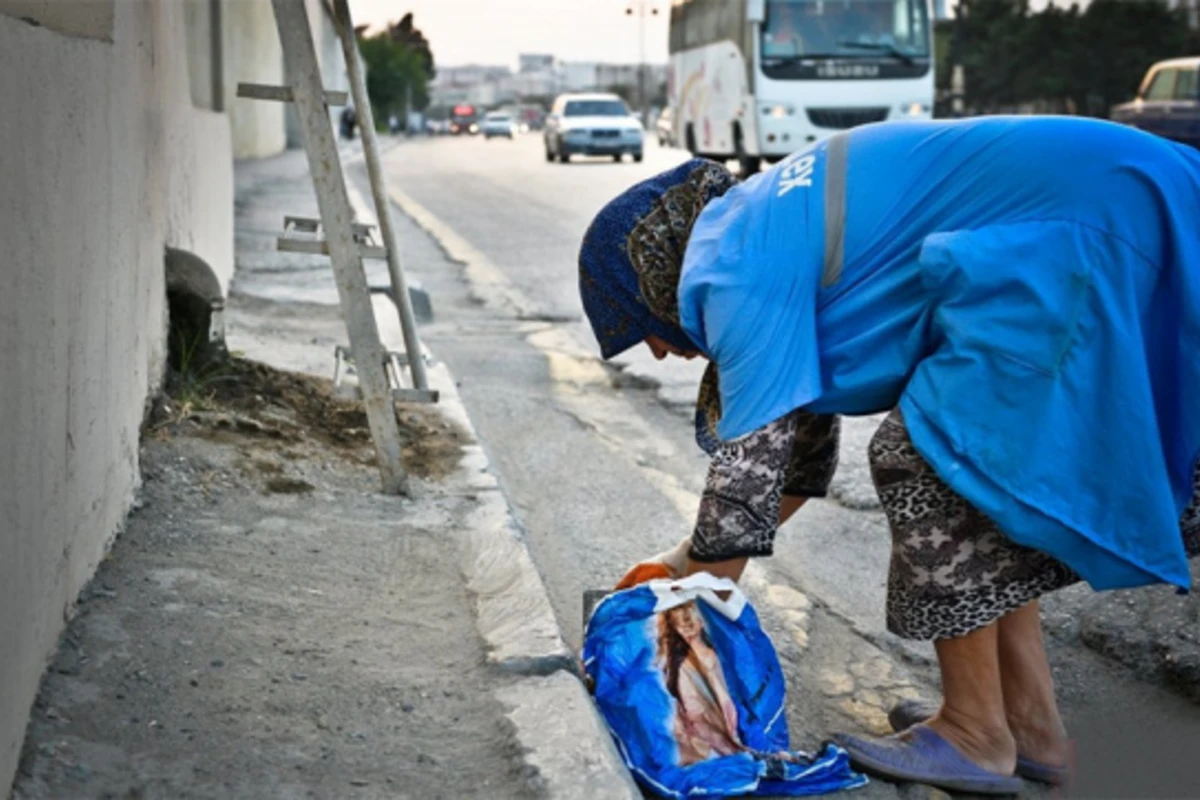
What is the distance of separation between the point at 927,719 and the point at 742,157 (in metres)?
19.8

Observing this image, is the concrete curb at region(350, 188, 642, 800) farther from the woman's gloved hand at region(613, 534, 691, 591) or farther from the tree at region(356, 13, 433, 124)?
the tree at region(356, 13, 433, 124)

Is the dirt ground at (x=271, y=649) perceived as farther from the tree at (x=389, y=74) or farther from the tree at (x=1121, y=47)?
the tree at (x=389, y=74)

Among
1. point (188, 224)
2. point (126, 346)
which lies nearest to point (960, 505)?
point (126, 346)

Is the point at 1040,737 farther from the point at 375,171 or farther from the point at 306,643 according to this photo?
the point at 375,171

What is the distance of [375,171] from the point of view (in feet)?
16.5

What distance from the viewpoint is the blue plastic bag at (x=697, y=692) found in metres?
2.97

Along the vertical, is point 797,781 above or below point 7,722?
below

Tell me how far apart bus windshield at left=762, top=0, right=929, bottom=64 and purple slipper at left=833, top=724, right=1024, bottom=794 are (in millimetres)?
18214

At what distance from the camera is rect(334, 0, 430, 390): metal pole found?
4965 millimetres

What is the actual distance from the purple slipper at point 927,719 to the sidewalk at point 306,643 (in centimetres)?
65

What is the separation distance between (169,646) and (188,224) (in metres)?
3.56

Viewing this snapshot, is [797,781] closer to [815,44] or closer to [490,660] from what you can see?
[490,660]

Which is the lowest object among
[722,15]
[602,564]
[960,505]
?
[602,564]

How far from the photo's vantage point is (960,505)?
295 centimetres
